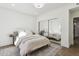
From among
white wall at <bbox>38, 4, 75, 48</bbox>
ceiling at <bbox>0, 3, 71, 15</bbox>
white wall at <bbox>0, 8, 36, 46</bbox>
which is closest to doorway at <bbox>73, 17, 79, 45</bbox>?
white wall at <bbox>38, 4, 75, 48</bbox>

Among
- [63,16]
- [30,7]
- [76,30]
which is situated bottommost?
[76,30]

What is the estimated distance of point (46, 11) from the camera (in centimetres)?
145

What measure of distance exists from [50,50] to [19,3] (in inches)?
48.1

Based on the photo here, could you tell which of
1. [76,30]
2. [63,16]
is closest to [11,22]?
[63,16]

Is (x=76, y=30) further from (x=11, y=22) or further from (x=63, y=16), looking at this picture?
(x=11, y=22)

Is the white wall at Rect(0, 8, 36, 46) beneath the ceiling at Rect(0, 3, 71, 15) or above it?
beneath

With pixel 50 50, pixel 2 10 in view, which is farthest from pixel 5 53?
pixel 50 50

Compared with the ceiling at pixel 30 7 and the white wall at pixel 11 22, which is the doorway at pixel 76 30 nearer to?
the ceiling at pixel 30 7

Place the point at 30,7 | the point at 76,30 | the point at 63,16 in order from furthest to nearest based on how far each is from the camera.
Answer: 1. the point at 63,16
2. the point at 76,30
3. the point at 30,7

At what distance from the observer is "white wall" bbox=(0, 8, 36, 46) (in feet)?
4.25

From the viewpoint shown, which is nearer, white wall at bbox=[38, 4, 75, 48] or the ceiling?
the ceiling

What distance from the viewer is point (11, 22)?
1.36 meters

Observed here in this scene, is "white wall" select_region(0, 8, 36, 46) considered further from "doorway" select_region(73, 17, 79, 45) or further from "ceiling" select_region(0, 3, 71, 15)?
"doorway" select_region(73, 17, 79, 45)

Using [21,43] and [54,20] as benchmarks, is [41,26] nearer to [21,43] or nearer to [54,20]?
[54,20]
